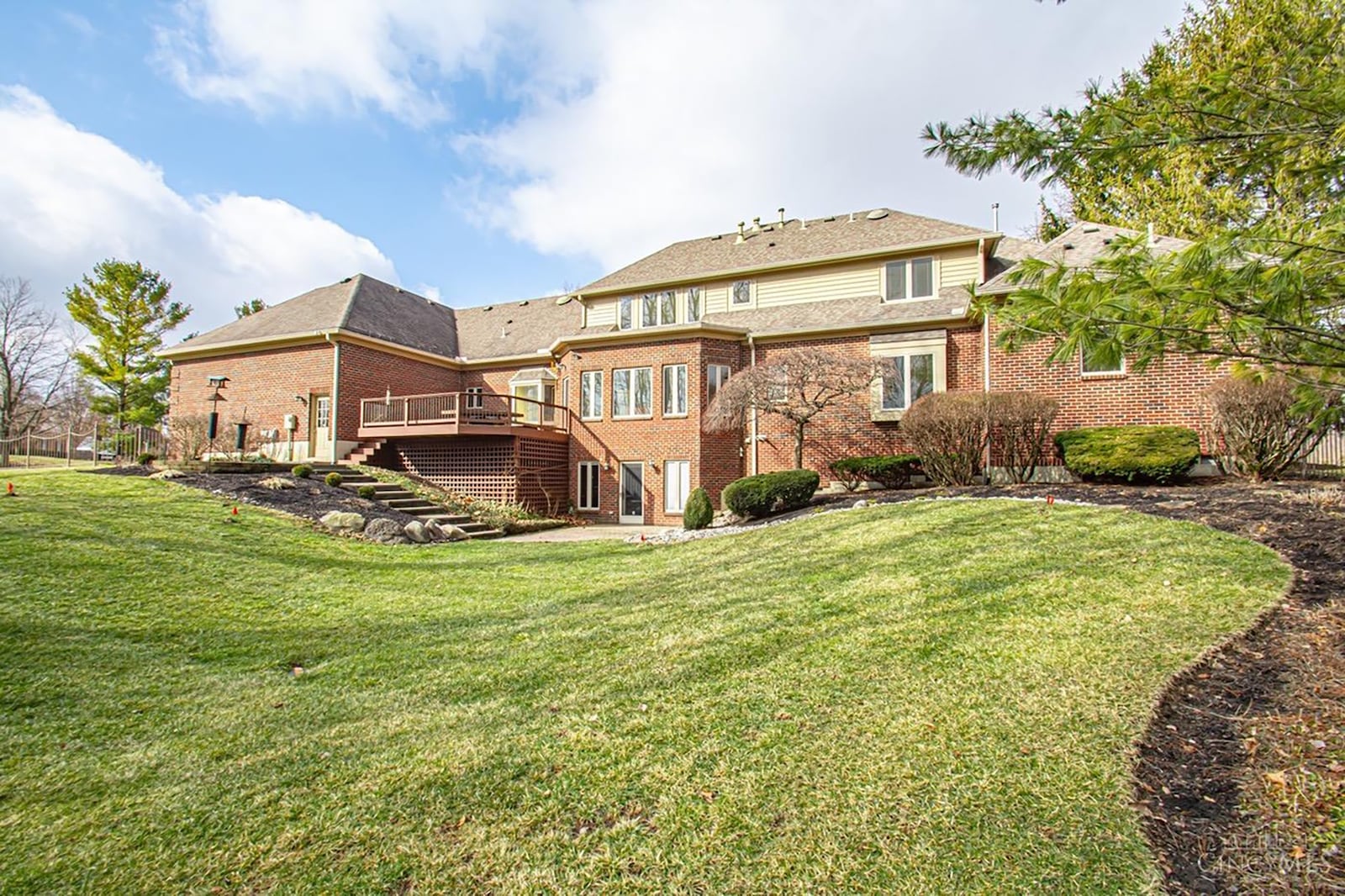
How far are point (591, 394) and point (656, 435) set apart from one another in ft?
8.16

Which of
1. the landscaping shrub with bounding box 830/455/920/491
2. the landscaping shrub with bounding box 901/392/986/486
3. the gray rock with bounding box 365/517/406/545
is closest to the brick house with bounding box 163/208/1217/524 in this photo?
the landscaping shrub with bounding box 830/455/920/491

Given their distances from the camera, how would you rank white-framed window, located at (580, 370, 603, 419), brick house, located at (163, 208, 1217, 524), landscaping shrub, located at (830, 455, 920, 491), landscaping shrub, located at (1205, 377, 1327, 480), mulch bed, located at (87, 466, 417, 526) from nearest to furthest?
landscaping shrub, located at (1205, 377, 1327, 480) < mulch bed, located at (87, 466, 417, 526) < landscaping shrub, located at (830, 455, 920, 491) < brick house, located at (163, 208, 1217, 524) < white-framed window, located at (580, 370, 603, 419)

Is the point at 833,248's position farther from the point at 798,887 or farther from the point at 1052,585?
the point at 798,887

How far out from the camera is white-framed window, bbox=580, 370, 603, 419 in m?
16.6

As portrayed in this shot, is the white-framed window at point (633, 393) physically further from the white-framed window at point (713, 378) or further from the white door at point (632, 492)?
the white-framed window at point (713, 378)

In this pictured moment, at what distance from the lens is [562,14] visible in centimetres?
874

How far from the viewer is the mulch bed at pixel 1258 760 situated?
2.13 metres

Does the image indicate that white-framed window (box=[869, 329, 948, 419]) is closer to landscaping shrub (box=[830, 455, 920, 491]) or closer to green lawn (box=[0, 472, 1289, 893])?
landscaping shrub (box=[830, 455, 920, 491])

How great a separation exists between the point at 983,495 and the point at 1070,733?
281 inches

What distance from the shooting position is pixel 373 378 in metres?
17.6

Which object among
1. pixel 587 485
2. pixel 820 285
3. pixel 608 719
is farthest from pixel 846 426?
pixel 608 719

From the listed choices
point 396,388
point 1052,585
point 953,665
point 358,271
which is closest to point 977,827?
point 953,665

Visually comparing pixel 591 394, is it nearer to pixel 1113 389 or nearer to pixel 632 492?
pixel 632 492

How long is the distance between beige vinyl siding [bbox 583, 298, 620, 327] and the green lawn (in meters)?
12.9
